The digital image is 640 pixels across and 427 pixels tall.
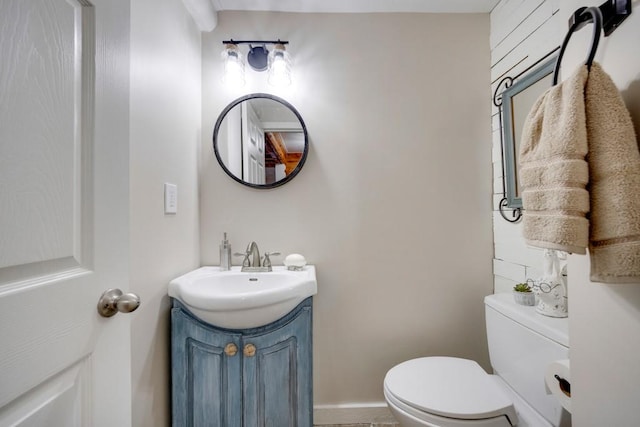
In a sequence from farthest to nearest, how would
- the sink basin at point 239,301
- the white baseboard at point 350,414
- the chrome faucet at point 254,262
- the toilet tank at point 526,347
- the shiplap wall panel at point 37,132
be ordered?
1. the white baseboard at point 350,414
2. the chrome faucet at point 254,262
3. the sink basin at point 239,301
4. the toilet tank at point 526,347
5. the shiplap wall panel at point 37,132

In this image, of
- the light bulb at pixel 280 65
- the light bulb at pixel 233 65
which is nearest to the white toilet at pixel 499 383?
the light bulb at pixel 280 65

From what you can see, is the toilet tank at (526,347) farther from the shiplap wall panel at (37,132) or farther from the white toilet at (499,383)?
the shiplap wall panel at (37,132)

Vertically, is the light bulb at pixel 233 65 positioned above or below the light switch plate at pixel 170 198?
above

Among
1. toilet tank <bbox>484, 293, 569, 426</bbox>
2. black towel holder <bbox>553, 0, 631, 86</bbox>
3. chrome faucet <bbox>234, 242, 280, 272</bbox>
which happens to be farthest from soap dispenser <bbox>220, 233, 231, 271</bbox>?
black towel holder <bbox>553, 0, 631, 86</bbox>

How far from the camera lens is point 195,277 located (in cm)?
124

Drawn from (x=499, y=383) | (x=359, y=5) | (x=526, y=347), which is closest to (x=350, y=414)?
(x=499, y=383)

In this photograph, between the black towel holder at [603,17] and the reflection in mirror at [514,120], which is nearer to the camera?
the black towel holder at [603,17]

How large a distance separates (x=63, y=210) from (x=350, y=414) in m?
1.61

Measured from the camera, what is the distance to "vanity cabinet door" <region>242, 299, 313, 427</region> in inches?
43.3

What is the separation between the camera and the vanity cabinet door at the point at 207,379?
1.10 m

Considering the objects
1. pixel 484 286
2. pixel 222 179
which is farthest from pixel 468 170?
pixel 222 179

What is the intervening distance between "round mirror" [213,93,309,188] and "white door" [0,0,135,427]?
34.4 inches

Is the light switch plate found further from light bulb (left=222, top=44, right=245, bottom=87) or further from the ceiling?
the ceiling

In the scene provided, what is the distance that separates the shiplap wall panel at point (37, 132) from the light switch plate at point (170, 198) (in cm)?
67
